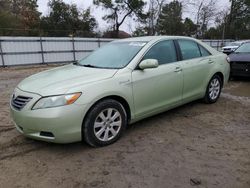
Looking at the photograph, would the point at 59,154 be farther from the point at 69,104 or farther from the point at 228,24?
the point at 228,24

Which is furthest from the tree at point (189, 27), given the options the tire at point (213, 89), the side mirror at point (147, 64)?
the side mirror at point (147, 64)

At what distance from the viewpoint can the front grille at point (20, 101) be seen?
3.22 m

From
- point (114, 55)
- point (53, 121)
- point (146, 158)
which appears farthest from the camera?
point (114, 55)

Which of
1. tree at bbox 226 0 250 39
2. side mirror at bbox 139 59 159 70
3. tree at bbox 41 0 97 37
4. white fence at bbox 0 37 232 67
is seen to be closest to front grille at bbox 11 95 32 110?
side mirror at bbox 139 59 159 70

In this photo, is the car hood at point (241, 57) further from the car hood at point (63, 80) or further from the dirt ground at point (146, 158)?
the car hood at point (63, 80)

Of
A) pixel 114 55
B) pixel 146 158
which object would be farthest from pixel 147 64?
pixel 146 158

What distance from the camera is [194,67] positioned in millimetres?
4832

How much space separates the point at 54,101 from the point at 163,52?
2.19 meters

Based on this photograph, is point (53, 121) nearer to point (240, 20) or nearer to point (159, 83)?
point (159, 83)

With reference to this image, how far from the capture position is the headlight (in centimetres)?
308

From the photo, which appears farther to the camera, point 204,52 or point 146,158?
point 204,52

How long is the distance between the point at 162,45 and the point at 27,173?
2.95 metres

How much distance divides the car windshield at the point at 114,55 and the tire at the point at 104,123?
0.70 meters

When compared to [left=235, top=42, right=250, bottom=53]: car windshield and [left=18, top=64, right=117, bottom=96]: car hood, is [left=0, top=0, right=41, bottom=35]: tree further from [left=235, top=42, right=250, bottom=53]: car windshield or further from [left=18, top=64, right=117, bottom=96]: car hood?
[left=18, top=64, right=117, bottom=96]: car hood
